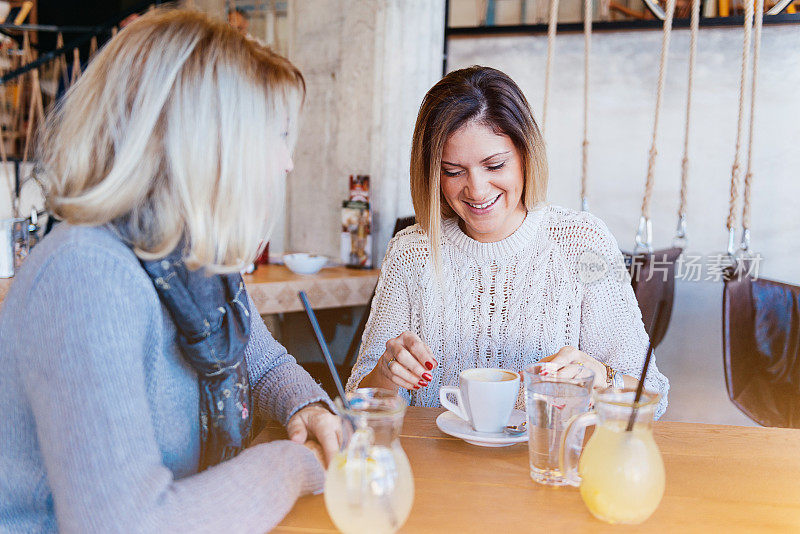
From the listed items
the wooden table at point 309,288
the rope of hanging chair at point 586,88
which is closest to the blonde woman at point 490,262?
the rope of hanging chair at point 586,88

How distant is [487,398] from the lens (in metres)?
1.21

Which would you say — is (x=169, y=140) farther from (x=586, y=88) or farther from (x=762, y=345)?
(x=762, y=345)

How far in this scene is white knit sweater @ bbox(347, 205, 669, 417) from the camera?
1.80m

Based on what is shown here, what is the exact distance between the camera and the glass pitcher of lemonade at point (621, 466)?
92 centimetres

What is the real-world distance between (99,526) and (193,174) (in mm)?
445

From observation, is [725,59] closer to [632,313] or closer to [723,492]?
[632,313]

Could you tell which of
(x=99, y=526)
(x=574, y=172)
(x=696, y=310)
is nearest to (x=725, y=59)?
(x=574, y=172)

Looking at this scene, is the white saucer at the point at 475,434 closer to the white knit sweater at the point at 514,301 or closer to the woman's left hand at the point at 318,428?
the woman's left hand at the point at 318,428

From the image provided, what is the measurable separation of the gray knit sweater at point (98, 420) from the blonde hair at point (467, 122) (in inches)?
35.8

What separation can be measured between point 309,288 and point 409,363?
1.51 meters

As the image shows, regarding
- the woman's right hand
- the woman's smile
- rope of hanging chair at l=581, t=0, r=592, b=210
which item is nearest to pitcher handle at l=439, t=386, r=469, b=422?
the woman's right hand

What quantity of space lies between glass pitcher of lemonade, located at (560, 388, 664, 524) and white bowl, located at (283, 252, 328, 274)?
7.07ft

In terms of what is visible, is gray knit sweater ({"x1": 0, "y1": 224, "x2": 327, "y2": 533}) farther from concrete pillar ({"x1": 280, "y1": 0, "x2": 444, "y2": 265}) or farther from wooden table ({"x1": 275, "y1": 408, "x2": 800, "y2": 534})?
concrete pillar ({"x1": 280, "y1": 0, "x2": 444, "y2": 265})

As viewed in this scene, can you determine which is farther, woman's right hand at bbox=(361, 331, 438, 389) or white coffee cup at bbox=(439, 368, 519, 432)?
woman's right hand at bbox=(361, 331, 438, 389)
